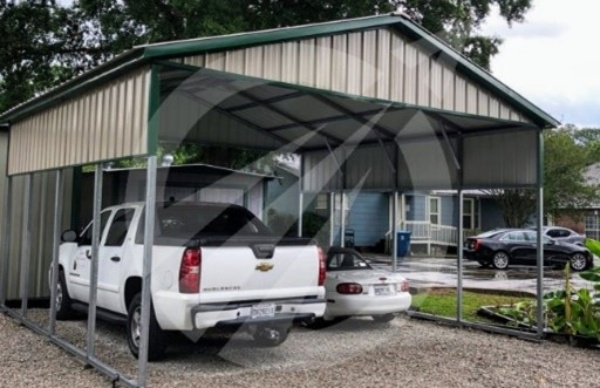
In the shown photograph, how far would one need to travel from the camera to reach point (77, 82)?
6.98m

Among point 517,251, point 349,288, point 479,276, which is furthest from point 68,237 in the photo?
point 517,251

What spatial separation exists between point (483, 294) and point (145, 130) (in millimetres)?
11109

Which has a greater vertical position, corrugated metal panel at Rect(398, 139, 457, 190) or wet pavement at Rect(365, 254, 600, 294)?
corrugated metal panel at Rect(398, 139, 457, 190)

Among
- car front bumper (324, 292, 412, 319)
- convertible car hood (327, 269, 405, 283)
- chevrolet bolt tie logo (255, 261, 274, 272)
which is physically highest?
chevrolet bolt tie logo (255, 261, 274, 272)

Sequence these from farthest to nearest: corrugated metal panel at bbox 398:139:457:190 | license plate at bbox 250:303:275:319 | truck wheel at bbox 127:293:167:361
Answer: corrugated metal panel at bbox 398:139:457:190 < truck wheel at bbox 127:293:167:361 < license plate at bbox 250:303:275:319

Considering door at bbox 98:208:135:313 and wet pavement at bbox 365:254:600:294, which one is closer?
door at bbox 98:208:135:313

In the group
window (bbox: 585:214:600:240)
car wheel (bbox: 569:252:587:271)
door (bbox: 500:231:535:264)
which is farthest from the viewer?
window (bbox: 585:214:600:240)

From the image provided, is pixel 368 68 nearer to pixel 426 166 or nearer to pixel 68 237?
pixel 426 166

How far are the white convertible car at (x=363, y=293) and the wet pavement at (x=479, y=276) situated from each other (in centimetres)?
684

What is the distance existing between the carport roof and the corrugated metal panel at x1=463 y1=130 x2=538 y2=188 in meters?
0.49

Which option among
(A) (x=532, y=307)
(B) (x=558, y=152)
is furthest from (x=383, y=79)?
(B) (x=558, y=152)

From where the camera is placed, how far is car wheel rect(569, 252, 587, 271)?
2308 centimetres

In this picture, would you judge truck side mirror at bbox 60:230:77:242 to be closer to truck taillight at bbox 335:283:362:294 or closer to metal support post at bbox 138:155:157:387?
metal support post at bbox 138:155:157:387

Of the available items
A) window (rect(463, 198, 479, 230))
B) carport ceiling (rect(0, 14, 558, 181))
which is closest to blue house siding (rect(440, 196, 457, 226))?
window (rect(463, 198, 479, 230))
